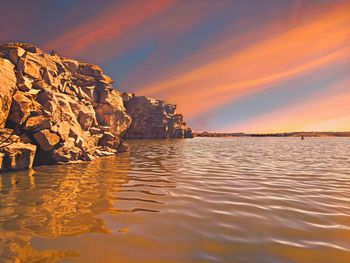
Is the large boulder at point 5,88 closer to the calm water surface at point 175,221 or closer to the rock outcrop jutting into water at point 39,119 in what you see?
the rock outcrop jutting into water at point 39,119

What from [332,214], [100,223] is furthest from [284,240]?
[100,223]

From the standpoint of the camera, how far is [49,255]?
4.64 metres

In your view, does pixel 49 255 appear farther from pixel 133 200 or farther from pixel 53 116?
pixel 53 116

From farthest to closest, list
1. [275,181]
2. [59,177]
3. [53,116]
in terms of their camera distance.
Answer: [53,116] < [59,177] < [275,181]

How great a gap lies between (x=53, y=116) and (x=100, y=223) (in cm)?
1534

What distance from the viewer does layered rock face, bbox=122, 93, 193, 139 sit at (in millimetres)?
84688

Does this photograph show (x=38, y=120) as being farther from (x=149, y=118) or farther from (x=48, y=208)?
(x=149, y=118)

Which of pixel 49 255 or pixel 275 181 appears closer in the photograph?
pixel 49 255

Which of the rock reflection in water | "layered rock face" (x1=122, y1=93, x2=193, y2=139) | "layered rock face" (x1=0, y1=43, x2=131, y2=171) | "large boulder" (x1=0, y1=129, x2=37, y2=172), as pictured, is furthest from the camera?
"layered rock face" (x1=122, y1=93, x2=193, y2=139)

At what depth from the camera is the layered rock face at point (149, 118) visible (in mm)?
84688

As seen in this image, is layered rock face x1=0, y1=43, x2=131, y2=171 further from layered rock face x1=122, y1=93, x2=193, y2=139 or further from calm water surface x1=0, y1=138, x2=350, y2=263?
layered rock face x1=122, y1=93, x2=193, y2=139

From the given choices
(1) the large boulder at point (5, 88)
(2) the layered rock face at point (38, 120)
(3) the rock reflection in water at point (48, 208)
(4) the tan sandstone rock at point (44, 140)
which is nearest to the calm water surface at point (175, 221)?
(3) the rock reflection in water at point (48, 208)

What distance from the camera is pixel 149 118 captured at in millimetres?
91000

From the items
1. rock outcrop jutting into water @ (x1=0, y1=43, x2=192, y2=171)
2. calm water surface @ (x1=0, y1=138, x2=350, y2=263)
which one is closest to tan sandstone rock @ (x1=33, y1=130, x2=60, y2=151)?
rock outcrop jutting into water @ (x1=0, y1=43, x2=192, y2=171)
